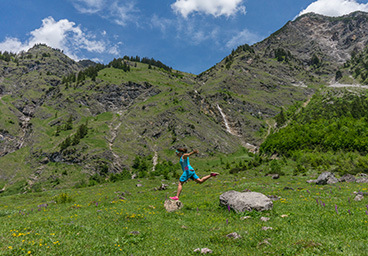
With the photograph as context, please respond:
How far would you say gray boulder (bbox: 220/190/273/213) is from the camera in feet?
37.6

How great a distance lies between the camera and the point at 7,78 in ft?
644

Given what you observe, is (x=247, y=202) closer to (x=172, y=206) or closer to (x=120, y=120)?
(x=172, y=206)

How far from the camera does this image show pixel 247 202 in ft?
38.7

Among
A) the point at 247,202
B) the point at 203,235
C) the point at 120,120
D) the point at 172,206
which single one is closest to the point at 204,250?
the point at 203,235

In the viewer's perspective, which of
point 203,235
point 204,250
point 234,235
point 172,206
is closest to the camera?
point 204,250

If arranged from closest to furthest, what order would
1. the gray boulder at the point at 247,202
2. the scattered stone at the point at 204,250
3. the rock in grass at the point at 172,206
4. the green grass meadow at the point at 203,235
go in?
1. the green grass meadow at the point at 203,235
2. the scattered stone at the point at 204,250
3. the gray boulder at the point at 247,202
4. the rock in grass at the point at 172,206

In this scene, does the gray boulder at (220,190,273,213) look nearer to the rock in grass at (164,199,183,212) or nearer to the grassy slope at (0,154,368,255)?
the grassy slope at (0,154,368,255)

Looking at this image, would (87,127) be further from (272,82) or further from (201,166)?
(272,82)

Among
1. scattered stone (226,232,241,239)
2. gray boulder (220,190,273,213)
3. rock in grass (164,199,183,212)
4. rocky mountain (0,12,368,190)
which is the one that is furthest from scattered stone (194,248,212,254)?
rocky mountain (0,12,368,190)

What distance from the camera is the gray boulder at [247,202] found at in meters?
11.4

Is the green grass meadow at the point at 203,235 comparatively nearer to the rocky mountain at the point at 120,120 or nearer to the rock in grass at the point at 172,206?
the rock in grass at the point at 172,206

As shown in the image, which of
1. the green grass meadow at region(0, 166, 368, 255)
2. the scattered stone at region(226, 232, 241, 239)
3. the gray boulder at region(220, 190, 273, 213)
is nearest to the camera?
the green grass meadow at region(0, 166, 368, 255)

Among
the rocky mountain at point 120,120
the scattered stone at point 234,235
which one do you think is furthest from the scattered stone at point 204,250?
the rocky mountain at point 120,120

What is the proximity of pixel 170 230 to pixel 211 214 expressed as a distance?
3567 mm
